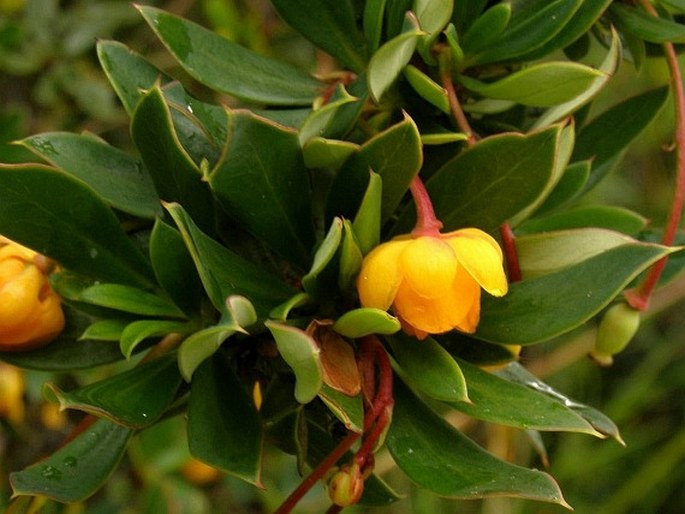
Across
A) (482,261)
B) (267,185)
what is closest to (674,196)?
(482,261)

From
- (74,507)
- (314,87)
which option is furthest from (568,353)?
(314,87)

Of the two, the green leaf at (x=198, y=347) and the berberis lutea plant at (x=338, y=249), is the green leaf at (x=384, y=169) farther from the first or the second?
the green leaf at (x=198, y=347)

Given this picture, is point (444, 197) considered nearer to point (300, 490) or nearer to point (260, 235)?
point (260, 235)

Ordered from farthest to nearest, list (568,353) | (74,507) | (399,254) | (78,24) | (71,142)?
(568,353), (78,24), (74,507), (71,142), (399,254)

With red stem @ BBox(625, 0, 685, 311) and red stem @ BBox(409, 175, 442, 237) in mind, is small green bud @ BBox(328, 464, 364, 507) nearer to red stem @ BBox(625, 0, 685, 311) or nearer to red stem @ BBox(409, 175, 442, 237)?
red stem @ BBox(409, 175, 442, 237)

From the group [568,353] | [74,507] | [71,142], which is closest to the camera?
[71,142]

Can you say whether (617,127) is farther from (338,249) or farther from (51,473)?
(51,473)
